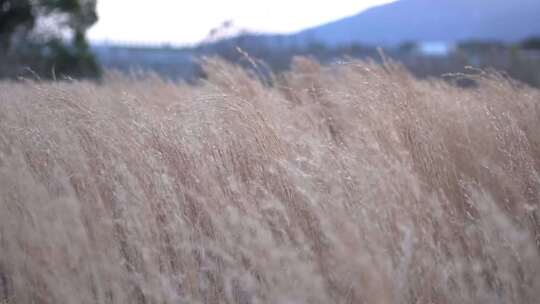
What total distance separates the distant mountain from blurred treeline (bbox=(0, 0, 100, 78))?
7.07 m

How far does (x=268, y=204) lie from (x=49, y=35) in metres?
15.4

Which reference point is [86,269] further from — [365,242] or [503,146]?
[503,146]

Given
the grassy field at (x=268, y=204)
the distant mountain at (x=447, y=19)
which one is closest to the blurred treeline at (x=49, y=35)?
the distant mountain at (x=447, y=19)

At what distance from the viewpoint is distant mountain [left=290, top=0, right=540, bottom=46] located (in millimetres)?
8836

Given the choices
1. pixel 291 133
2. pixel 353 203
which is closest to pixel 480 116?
pixel 291 133

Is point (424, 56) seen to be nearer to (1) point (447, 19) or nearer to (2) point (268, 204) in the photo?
(1) point (447, 19)

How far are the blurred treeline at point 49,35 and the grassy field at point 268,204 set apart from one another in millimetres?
12978

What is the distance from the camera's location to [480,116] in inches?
125

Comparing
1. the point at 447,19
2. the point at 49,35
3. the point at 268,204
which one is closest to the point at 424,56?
the point at 447,19

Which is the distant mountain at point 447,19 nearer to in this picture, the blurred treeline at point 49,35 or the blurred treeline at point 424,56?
the blurred treeline at point 424,56

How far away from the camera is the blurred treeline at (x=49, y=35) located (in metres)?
15.2

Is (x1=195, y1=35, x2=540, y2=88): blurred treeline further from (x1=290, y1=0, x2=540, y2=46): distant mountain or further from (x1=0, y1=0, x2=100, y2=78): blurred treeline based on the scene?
(x1=0, y1=0, x2=100, y2=78): blurred treeline

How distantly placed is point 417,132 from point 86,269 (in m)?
1.81

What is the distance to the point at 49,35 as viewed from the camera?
15.6m
